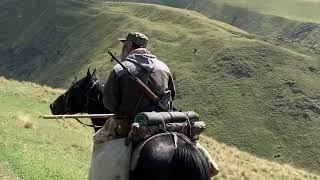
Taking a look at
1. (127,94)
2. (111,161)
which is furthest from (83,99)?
(111,161)

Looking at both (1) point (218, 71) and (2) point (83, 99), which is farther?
(1) point (218, 71)

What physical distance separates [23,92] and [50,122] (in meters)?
9.10

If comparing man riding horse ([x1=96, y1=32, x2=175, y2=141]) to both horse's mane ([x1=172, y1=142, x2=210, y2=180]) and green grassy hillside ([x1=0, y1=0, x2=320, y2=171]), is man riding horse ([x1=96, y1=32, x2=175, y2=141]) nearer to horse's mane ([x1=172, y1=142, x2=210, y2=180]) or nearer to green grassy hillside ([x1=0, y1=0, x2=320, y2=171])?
horse's mane ([x1=172, y1=142, x2=210, y2=180])

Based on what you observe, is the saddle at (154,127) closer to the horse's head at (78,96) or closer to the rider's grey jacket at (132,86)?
the rider's grey jacket at (132,86)

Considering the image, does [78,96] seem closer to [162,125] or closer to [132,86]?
[132,86]

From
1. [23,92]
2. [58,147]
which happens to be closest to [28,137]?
[58,147]

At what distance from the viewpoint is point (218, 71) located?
123562 millimetres

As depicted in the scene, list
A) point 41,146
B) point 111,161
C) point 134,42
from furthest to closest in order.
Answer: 1. point 41,146
2. point 134,42
3. point 111,161

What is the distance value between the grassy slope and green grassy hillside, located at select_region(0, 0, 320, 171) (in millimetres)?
57936

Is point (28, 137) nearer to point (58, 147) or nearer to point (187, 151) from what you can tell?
point (58, 147)

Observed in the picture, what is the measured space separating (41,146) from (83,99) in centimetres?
911

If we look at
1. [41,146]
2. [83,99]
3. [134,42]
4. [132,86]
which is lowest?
[41,146]

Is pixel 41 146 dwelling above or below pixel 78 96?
below

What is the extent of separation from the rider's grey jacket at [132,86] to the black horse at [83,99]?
4511 millimetres
